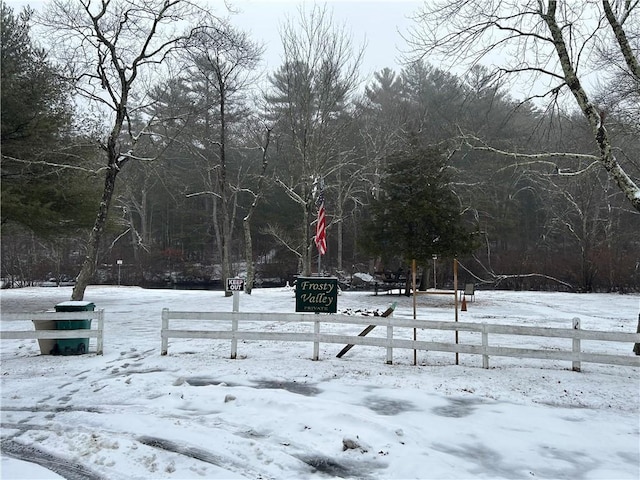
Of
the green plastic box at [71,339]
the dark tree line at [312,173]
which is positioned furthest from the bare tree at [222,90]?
the green plastic box at [71,339]

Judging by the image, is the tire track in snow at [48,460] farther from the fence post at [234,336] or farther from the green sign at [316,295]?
the green sign at [316,295]

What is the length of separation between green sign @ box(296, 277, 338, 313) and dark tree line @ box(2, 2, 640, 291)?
4302mm

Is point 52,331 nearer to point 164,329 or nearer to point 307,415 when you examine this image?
point 164,329

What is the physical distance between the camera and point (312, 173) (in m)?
21.8

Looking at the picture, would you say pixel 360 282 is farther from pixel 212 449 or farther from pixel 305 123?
pixel 212 449

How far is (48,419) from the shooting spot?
6.05 meters

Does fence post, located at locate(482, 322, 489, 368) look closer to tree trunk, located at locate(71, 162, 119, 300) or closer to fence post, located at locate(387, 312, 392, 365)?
fence post, located at locate(387, 312, 392, 365)

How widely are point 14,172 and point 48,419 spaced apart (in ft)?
45.7

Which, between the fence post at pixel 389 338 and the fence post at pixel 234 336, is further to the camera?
the fence post at pixel 234 336

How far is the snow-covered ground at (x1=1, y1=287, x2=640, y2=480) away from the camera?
4.75 meters

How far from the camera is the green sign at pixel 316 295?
9.54 metres

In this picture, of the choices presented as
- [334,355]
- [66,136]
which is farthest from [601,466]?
[66,136]

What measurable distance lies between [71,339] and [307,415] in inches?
240

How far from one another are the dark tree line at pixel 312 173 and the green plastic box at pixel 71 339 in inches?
275
